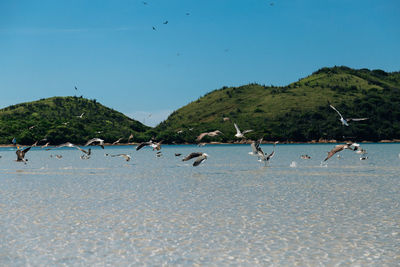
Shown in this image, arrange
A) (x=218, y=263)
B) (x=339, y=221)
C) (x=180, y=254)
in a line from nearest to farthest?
(x=218, y=263) → (x=180, y=254) → (x=339, y=221)

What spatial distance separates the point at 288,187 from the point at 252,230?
12731 millimetres

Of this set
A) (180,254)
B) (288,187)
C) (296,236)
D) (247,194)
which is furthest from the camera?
(288,187)

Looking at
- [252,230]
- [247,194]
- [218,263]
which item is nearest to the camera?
[218,263]

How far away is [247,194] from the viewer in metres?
24.8

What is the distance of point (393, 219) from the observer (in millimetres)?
16969

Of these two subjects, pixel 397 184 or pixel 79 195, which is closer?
pixel 79 195

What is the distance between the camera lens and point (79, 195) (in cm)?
2512

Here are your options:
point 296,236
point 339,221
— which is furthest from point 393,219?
point 296,236

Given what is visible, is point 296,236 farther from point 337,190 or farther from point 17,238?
point 337,190

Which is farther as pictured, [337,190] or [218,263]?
[337,190]

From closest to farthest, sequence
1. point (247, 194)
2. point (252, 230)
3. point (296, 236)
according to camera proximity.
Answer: point (296, 236), point (252, 230), point (247, 194)

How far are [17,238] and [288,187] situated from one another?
16.9 metres

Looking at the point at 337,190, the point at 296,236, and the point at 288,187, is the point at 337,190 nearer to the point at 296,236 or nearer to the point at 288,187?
the point at 288,187

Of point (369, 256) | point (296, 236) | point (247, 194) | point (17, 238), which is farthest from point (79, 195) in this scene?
point (369, 256)
